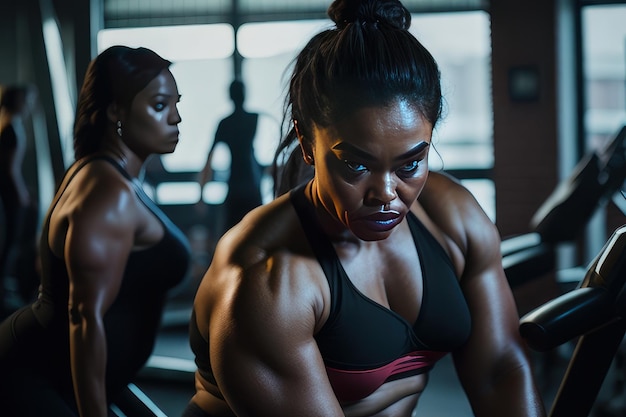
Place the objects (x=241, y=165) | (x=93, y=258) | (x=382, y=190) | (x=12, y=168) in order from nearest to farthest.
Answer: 1. (x=382, y=190)
2. (x=93, y=258)
3. (x=241, y=165)
4. (x=12, y=168)

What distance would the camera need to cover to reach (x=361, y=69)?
749 millimetres

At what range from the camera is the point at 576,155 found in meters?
3.64

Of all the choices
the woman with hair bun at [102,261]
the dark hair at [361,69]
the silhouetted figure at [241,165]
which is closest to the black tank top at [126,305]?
the woman with hair bun at [102,261]

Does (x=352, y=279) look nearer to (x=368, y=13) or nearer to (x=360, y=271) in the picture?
(x=360, y=271)

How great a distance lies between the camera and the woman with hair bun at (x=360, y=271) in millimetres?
751

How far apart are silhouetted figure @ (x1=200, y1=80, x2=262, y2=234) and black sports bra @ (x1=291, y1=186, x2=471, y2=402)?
79.7 inches

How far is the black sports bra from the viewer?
82 centimetres

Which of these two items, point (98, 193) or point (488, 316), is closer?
point (488, 316)

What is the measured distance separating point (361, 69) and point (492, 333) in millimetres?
353

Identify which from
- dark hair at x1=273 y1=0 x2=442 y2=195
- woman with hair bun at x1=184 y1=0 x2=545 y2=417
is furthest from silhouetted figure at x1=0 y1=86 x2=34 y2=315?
dark hair at x1=273 y1=0 x2=442 y2=195

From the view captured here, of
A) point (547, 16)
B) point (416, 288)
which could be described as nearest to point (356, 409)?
point (416, 288)

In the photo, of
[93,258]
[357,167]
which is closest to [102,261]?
[93,258]

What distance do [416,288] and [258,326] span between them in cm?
20

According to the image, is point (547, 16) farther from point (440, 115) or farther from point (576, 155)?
point (440, 115)
